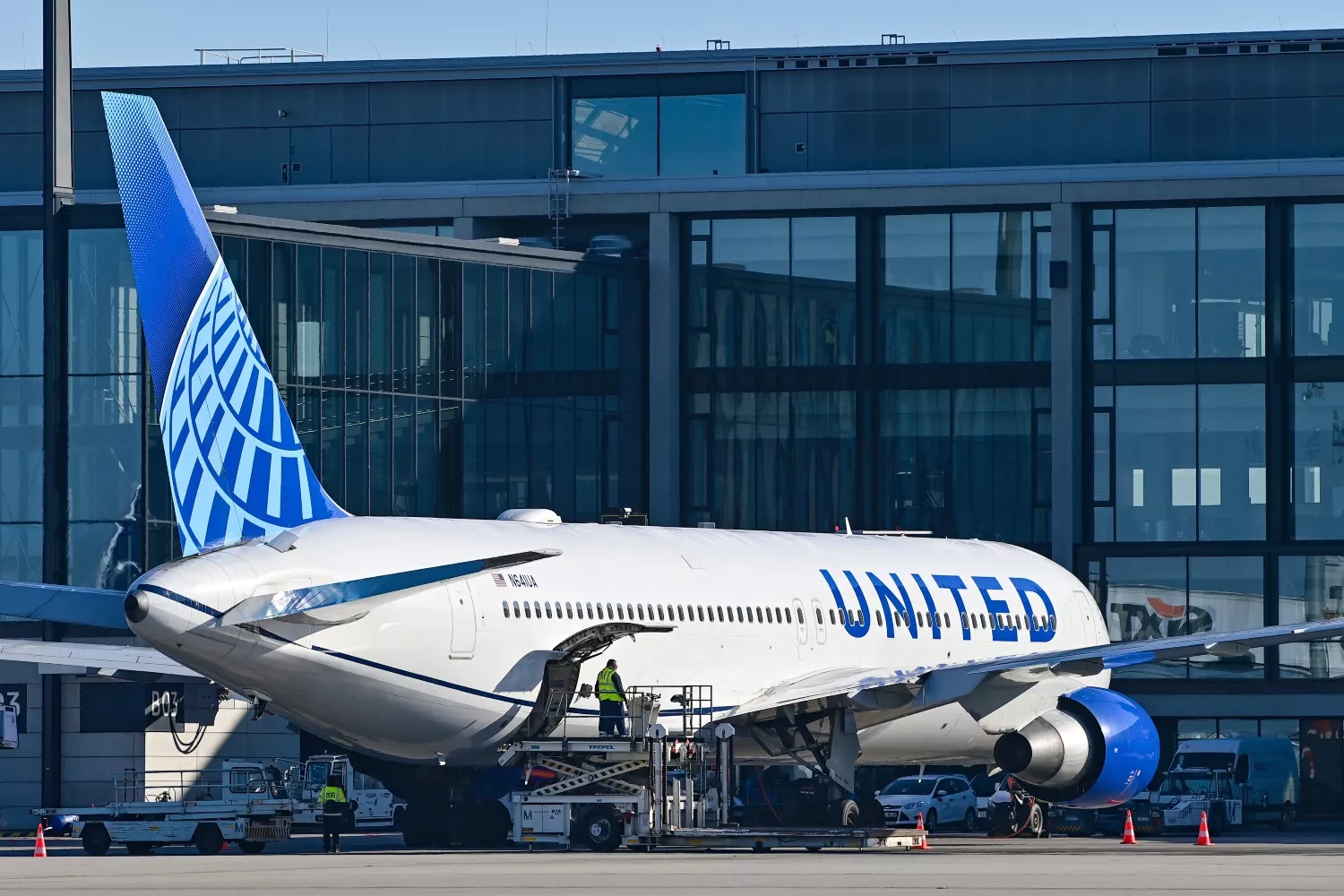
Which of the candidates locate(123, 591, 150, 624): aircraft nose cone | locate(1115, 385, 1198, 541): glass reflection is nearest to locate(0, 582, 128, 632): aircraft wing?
locate(123, 591, 150, 624): aircraft nose cone

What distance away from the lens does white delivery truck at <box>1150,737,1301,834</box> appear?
147 ft

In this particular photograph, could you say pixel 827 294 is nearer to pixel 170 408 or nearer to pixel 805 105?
pixel 805 105

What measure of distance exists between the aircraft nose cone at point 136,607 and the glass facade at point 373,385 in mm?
18839

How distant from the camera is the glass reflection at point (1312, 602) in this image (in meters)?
50.4

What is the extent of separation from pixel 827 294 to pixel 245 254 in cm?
1391

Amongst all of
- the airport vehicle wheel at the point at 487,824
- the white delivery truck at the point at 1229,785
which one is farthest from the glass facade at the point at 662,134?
the airport vehicle wheel at the point at 487,824

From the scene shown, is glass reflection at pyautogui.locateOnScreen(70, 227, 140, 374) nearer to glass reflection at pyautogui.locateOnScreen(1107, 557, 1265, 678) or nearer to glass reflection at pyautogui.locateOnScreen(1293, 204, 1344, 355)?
glass reflection at pyautogui.locateOnScreen(1107, 557, 1265, 678)

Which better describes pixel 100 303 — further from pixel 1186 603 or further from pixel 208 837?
pixel 1186 603

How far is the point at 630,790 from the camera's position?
28938mm

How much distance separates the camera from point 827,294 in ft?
173

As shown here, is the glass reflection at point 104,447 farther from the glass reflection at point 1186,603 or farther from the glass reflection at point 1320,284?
the glass reflection at point 1320,284

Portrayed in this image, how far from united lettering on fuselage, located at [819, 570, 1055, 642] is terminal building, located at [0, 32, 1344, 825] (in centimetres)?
1160

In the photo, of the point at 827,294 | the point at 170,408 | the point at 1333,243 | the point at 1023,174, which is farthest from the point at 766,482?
the point at 170,408

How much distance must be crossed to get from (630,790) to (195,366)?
736 centimetres
